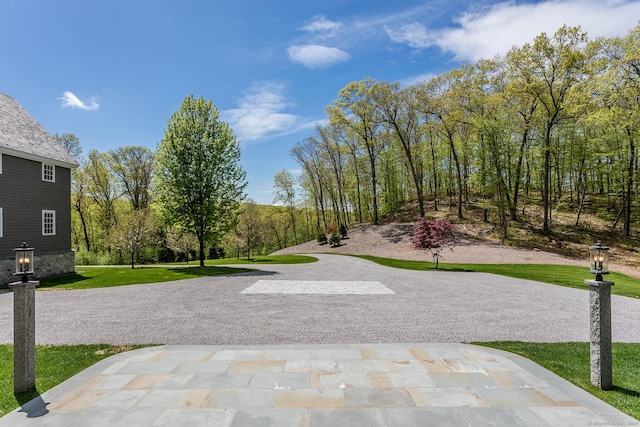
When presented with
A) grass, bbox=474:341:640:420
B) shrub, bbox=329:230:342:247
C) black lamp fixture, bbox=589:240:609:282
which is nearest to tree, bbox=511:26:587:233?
shrub, bbox=329:230:342:247

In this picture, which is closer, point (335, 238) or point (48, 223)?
point (48, 223)

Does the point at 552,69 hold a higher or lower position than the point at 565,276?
higher

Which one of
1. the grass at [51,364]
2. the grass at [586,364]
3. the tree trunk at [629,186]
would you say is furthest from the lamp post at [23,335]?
the tree trunk at [629,186]

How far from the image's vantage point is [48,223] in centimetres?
1842

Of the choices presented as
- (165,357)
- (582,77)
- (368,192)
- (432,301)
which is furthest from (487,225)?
(165,357)

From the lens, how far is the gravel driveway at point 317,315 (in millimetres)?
7004

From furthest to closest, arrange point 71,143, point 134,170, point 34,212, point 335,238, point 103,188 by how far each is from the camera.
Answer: point 134,170 < point 103,188 < point 335,238 < point 71,143 < point 34,212

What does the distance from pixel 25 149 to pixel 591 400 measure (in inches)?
959

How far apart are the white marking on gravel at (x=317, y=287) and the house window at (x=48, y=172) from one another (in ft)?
49.5

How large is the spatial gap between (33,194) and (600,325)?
80.6 ft

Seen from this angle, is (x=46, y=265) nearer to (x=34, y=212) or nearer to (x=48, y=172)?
(x=34, y=212)

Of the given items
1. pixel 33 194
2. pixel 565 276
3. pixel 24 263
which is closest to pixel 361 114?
pixel 565 276

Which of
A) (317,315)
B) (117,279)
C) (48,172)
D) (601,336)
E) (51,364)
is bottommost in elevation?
(117,279)

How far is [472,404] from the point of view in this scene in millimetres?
4016
